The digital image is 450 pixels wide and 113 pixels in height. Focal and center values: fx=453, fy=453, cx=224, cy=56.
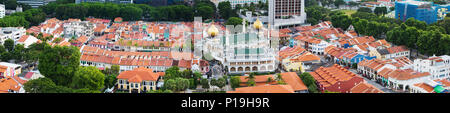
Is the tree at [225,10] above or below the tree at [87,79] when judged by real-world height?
above

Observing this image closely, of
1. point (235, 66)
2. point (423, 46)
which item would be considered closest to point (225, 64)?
point (235, 66)

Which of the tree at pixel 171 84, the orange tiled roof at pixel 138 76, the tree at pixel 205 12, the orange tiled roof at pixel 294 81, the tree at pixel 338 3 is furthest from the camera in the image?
the tree at pixel 338 3

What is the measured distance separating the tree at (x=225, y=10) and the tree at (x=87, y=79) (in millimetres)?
18741

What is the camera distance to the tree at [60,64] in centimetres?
1641

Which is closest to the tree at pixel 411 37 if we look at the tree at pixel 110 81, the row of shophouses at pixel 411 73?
the row of shophouses at pixel 411 73

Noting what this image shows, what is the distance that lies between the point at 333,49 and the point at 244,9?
41.2 ft

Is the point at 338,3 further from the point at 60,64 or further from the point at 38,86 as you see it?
the point at 38,86

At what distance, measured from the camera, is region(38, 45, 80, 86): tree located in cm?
1641

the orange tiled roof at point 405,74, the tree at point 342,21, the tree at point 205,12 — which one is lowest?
the orange tiled roof at point 405,74

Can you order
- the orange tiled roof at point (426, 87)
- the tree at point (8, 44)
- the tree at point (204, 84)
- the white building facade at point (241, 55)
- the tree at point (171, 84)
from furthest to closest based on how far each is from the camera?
1. the tree at point (8, 44)
2. the white building facade at point (241, 55)
3. the tree at point (204, 84)
4. the orange tiled roof at point (426, 87)
5. the tree at point (171, 84)

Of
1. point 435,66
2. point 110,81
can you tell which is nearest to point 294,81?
point 435,66

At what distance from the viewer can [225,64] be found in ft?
63.1

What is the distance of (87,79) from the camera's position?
50.7 ft

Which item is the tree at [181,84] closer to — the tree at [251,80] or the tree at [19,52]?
the tree at [251,80]
